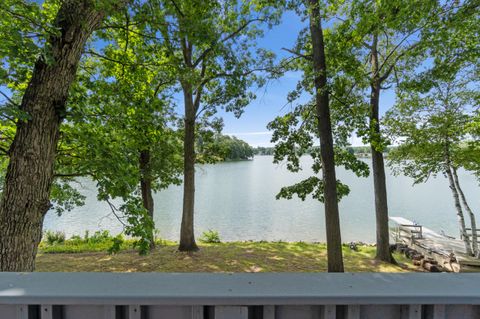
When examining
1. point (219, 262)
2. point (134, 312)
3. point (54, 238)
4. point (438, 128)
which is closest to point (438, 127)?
point (438, 128)

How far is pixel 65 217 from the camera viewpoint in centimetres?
1578

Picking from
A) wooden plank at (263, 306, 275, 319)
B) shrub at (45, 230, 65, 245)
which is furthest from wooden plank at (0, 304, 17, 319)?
shrub at (45, 230, 65, 245)

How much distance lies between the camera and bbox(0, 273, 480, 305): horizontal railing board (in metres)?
0.86

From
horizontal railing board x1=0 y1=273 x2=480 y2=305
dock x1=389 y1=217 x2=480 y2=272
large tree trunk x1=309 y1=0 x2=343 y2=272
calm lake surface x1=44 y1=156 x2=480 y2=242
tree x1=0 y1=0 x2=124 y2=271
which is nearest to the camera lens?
horizontal railing board x1=0 y1=273 x2=480 y2=305

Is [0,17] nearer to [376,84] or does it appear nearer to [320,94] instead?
[320,94]

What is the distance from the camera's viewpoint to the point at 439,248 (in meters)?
8.98

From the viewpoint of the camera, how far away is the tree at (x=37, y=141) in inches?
106

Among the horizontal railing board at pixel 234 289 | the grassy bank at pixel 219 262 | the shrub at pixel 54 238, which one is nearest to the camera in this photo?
the horizontal railing board at pixel 234 289

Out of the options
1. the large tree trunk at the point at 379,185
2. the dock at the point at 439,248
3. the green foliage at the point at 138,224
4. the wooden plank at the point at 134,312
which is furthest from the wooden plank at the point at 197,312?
the dock at the point at 439,248

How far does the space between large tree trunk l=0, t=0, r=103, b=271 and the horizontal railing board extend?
7.30ft

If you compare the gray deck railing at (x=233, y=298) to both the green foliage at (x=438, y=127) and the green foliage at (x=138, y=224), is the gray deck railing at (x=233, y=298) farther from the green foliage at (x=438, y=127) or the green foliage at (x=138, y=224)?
the green foliage at (x=438, y=127)

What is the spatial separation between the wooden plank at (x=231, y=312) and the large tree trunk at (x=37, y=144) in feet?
9.54

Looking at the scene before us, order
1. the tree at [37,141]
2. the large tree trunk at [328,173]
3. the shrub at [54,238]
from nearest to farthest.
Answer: the tree at [37,141] → the large tree trunk at [328,173] → the shrub at [54,238]

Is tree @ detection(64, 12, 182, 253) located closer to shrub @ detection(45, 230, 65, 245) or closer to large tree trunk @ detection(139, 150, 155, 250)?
large tree trunk @ detection(139, 150, 155, 250)
